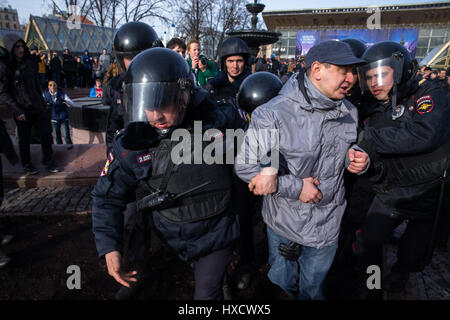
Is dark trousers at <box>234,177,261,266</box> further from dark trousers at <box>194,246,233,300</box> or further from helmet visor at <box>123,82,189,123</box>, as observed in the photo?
helmet visor at <box>123,82,189,123</box>

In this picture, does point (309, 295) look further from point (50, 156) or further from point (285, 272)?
point (50, 156)

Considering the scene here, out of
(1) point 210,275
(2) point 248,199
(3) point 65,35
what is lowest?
(1) point 210,275

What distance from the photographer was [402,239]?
8.42ft

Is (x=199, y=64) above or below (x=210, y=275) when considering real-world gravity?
above

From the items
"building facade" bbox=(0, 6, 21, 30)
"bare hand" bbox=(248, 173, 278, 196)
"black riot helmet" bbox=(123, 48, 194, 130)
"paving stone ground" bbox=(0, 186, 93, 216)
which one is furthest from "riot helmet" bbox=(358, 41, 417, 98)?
"building facade" bbox=(0, 6, 21, 30)

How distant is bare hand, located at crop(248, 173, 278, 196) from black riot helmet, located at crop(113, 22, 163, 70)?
2.04 meters

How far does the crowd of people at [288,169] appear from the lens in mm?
1650

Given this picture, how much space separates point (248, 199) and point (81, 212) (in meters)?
2.45

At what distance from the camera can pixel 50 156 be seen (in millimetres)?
5066

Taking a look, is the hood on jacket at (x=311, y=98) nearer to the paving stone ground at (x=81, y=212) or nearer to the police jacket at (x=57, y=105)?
the paving stone ground at (x=81, y=212)

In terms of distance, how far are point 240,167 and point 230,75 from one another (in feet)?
7.54

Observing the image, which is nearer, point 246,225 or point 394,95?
point 394,95

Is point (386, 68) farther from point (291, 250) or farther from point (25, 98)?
point (25, 98)

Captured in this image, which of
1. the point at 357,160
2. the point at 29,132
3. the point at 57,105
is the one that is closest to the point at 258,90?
the point at 357,160
